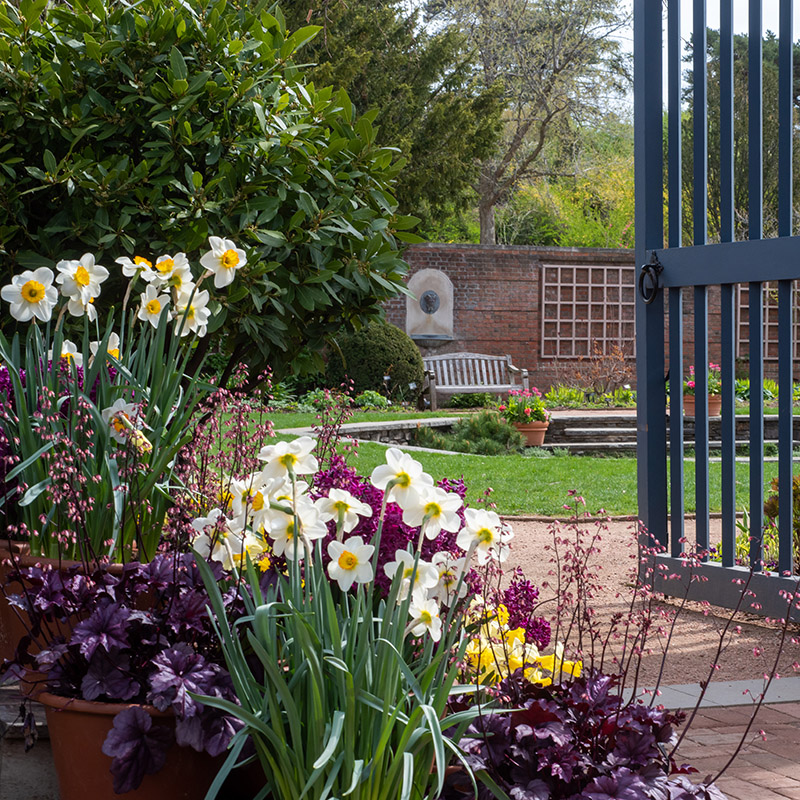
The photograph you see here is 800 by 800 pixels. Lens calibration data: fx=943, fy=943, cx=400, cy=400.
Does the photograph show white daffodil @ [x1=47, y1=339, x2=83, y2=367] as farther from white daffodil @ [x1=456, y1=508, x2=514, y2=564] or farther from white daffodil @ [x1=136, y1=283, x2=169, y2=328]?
white daffodil @ [x1=456, y1=508, x2=514, y2=564]

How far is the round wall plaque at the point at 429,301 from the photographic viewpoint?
1680cm

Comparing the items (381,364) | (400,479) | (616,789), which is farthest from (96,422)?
(381,364)

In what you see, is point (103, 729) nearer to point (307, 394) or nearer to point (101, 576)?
point (101, 576)

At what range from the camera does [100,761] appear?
5.65 ft

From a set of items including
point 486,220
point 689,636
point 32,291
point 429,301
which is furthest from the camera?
point 486,220

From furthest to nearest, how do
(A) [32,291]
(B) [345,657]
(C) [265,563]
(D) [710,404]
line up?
(D) [710,404]
(A) [32,291]
(C) [265,563]
(B) [345,657]

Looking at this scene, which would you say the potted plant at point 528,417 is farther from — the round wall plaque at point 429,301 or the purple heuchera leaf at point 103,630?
the purple heuchera leaf at point 103,630

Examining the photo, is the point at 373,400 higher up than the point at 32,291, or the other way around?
the point at 32,291

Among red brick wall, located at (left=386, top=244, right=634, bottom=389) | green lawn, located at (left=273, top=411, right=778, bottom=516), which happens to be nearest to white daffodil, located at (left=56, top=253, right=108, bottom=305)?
green lawn, located at (left=273, top=411, right=778, bottom=516)

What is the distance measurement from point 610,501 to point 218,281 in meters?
5.84

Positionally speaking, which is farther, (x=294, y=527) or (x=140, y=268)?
(x=140, y=268)

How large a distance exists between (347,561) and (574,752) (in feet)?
1.84

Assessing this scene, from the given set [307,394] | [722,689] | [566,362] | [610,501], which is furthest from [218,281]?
[566,362]

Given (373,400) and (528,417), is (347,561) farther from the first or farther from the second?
(373,400)
